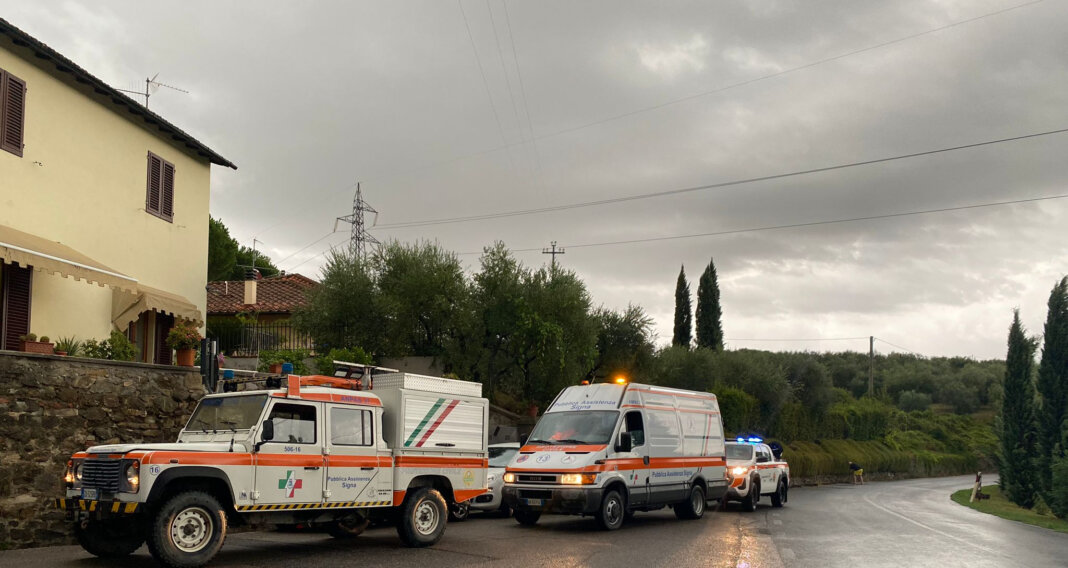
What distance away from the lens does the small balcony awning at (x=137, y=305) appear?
61.6 feet

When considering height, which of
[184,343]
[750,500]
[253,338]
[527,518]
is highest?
[253,338]

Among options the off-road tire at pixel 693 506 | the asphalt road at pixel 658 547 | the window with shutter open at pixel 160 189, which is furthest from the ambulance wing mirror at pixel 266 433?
the window with shutter open at pixel 160 189

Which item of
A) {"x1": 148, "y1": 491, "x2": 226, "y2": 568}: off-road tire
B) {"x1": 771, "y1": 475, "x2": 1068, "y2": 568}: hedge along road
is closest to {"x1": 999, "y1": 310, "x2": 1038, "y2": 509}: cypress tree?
{"x1": 771, "y1": 475, "x2": 1068, "y2": 568}: hedge along road

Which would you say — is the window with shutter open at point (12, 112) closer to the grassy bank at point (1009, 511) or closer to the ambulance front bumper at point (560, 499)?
the ambulance front bumper at point (560, 499)

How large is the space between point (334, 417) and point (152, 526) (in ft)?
9.95

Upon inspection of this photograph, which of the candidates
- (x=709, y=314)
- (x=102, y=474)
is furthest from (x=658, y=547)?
(x=709, y=314)

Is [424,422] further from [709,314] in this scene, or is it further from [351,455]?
[709,314]

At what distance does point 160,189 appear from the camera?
20.7 m

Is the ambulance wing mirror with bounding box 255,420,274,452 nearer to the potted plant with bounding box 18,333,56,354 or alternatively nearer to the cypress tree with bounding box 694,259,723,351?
the potted plant with bounding box 18,333,56,354

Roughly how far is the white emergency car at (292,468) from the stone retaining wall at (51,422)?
9.90 ft

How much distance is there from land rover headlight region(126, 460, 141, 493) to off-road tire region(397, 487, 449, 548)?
4.20 m

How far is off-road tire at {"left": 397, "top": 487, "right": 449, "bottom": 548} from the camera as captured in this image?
512 inches

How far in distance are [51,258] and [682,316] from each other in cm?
4994

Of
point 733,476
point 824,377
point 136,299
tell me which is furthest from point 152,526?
point 824,377
